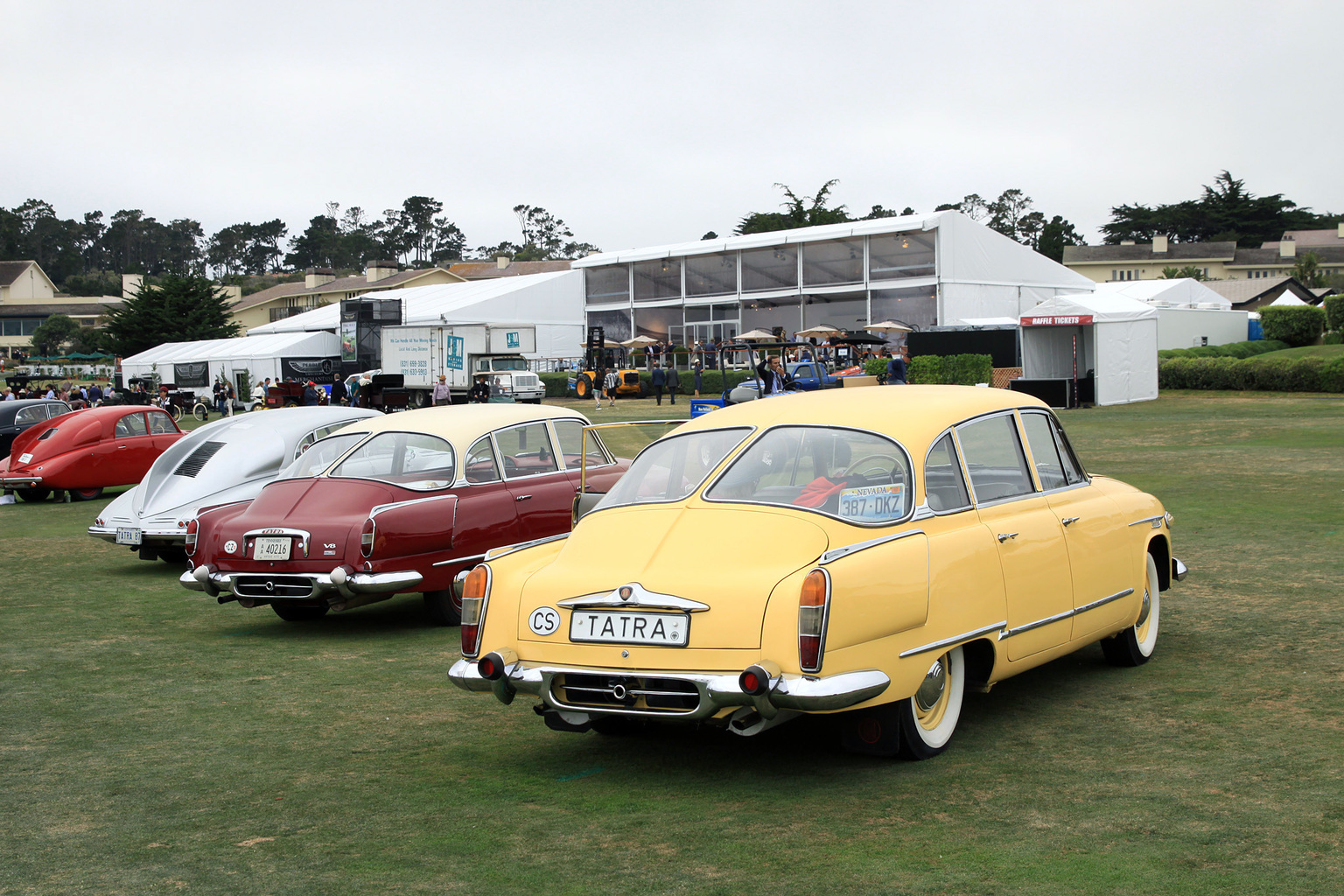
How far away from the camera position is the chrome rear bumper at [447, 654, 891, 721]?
451 cm

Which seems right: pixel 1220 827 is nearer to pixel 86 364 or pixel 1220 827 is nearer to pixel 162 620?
pixel 162 620

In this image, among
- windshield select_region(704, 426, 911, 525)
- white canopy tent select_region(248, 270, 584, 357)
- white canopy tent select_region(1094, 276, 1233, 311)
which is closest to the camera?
windshield select_region(704, 426, 911, 525)

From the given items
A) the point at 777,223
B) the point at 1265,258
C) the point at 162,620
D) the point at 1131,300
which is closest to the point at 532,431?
the point at 162,620

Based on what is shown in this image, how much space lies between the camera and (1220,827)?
419cm

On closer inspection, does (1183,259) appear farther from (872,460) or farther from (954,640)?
(954,640)

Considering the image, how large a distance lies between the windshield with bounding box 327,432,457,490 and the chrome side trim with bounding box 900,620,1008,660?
491 centimetres

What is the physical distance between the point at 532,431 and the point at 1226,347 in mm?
40009

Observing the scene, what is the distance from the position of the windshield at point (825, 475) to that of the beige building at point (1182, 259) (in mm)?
107729

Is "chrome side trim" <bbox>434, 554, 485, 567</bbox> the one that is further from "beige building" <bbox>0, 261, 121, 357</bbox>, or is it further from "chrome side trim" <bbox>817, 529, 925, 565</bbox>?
"beige building" <bbox>0, 261, 121, 357</bbox>

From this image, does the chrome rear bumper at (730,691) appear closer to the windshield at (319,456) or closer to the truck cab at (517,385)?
the windshield at (319,456)

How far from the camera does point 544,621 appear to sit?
198 inches

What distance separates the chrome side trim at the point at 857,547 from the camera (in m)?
4.71

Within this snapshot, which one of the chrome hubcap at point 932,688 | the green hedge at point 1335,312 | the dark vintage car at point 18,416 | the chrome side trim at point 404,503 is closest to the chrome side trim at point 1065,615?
the chrome hubcap at point 932,688

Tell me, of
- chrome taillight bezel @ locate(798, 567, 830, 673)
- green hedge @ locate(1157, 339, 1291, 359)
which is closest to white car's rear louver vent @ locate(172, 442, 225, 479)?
chrome taillight bezel @ locate(798, 567, 830, 673)
